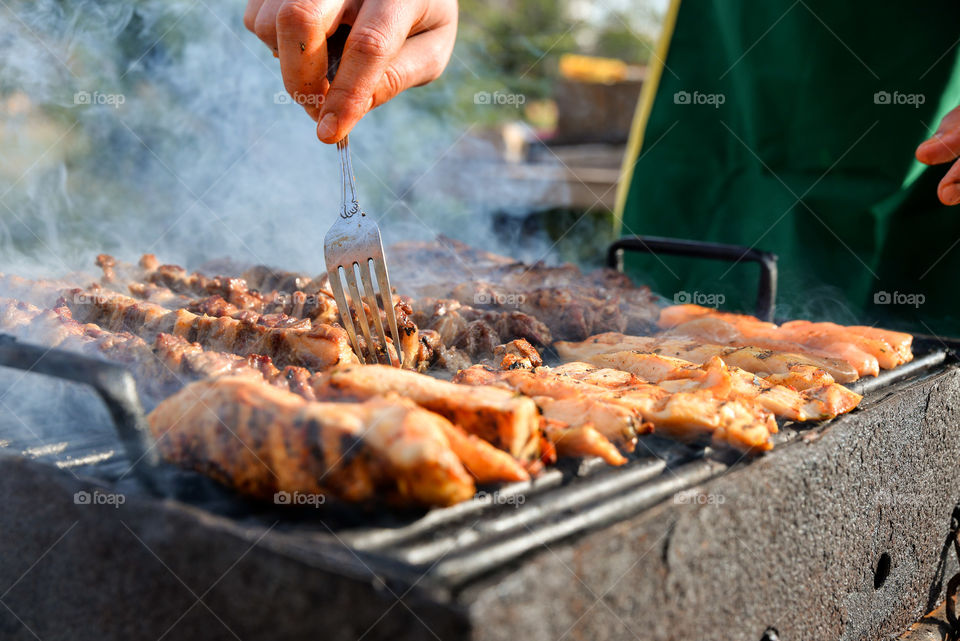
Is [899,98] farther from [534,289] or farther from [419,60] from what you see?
[419,60]

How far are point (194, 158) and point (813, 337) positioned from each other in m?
5.32

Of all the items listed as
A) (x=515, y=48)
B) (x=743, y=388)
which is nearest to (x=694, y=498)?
(x=743, y=388)

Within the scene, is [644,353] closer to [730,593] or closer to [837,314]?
[730,593]

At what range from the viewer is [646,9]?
3259 cm

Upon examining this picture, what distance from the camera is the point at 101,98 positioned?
6.79 m

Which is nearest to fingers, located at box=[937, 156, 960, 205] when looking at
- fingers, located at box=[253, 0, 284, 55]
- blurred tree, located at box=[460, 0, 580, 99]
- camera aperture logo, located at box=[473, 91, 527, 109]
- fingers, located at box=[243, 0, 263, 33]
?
fingers, located at box=[253, 0, 284, 55]

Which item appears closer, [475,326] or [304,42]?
[304,42]

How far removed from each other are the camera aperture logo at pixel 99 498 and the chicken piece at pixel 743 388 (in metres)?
1.47

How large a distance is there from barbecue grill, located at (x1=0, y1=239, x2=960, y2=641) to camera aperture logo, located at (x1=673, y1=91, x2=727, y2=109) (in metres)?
3.64

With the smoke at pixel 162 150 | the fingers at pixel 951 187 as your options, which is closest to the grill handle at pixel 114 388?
the smoke at pixel 162 150

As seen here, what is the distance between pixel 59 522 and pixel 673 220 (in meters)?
4.90

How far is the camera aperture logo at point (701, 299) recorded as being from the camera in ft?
16.9

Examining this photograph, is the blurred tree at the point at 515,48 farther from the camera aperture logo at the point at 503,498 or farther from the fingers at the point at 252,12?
the camera aperture logo at the point at 503,498

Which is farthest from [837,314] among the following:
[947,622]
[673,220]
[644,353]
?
[644,353]
